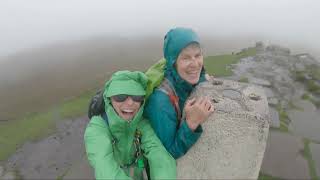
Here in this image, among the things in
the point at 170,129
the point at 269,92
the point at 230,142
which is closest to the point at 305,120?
the point at 269,92

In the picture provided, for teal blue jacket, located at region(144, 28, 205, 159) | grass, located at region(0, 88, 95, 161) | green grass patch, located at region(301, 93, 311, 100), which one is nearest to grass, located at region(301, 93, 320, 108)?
green grass patch, located at region(301, 93, 311, 100)

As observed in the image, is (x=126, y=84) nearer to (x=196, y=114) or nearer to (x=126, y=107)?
(x=126, y=107)

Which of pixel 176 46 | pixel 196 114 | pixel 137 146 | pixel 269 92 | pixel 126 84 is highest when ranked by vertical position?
pixel 176 46

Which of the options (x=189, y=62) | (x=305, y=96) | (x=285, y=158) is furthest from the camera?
(x=305, y=96)

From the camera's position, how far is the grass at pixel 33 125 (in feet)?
26.4

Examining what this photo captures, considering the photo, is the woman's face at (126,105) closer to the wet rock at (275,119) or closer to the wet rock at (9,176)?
the wet rock at (9,176)

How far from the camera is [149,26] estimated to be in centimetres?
1909

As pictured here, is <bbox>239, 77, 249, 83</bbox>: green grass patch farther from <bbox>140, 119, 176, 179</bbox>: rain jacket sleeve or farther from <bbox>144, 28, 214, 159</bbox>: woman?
<bbox>140, 119, 176, 179</bbox>: rain jacket sleeve

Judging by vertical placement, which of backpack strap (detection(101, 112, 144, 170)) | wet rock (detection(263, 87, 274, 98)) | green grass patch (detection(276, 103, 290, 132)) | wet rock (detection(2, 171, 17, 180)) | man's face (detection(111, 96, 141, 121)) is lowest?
wet rock (detection(2, 171, 17, 180))

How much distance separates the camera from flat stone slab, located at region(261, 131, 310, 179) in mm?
6781

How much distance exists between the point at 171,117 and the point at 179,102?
0.36m

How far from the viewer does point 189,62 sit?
3.06 metres

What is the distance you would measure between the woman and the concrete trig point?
0.54 ft

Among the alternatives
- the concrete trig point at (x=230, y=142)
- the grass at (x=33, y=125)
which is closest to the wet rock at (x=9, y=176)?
the grass at (x=33, y=125)
